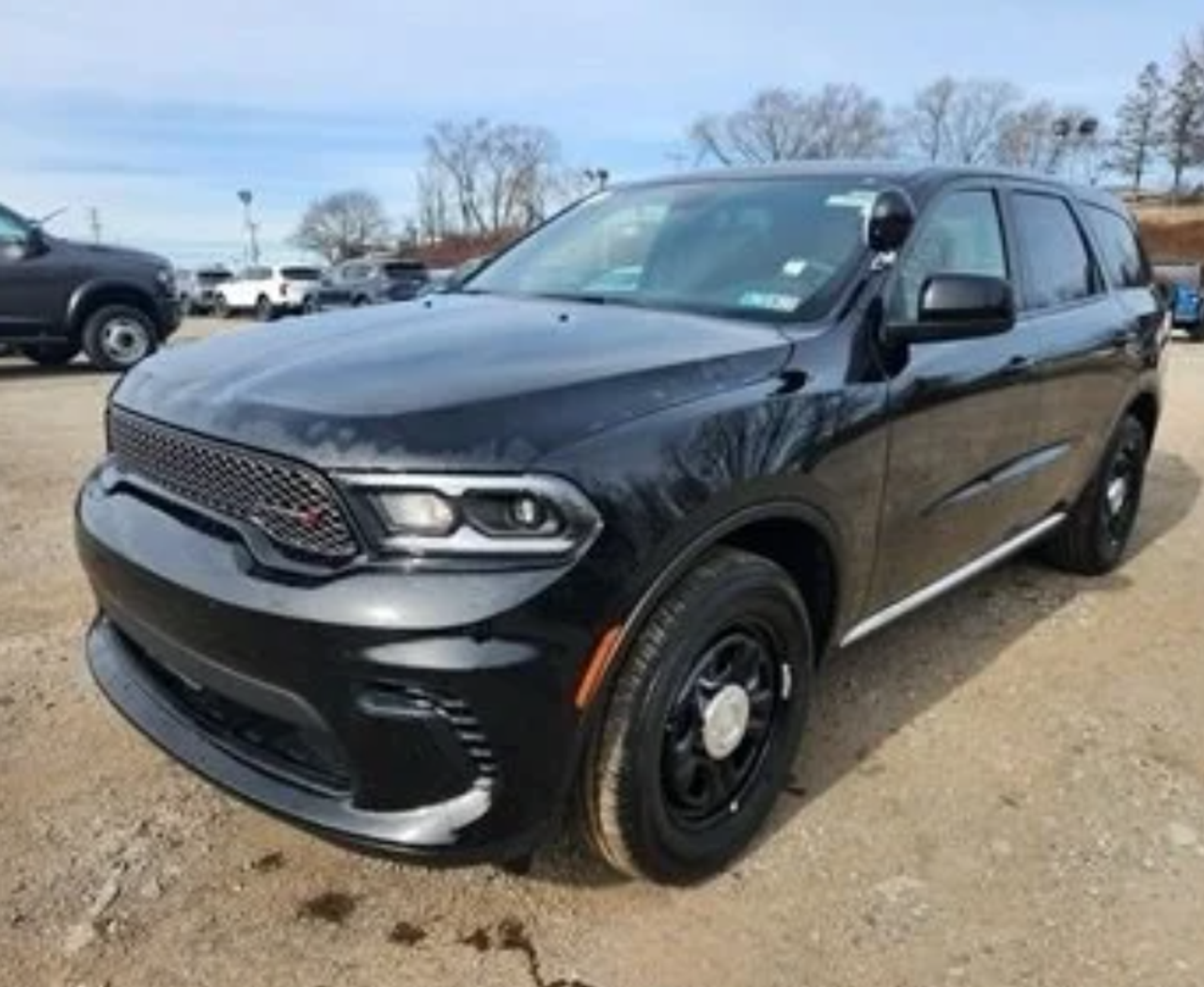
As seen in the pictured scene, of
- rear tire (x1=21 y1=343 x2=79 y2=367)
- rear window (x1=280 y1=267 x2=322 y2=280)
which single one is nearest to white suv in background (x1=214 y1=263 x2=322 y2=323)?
rear window (x1=280 y1=267 x2=322 y2=280)

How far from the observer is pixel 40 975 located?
8.71ft

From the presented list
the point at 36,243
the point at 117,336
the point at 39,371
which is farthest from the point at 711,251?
the point at 39,371

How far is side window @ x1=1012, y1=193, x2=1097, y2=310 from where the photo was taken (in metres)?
→ 4.49

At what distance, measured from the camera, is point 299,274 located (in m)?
38.7

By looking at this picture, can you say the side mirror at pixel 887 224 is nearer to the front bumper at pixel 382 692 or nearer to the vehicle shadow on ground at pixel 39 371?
the front bumper at pixel 382 692

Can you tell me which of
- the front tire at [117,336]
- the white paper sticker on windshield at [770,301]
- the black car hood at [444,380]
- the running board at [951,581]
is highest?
the white paper sticker on windshield at [770,301]

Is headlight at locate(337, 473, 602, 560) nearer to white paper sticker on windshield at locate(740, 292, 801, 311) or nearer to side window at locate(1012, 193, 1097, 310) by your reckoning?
white paper sticker on windshield at locate(740, 292, 801, 311)

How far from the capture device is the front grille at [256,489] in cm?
247

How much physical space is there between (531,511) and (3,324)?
38.0 feet

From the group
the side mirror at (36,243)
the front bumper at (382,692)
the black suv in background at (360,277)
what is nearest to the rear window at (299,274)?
the black suv in background at (360,277)

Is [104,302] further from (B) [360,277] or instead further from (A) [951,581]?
(B) [360,277]

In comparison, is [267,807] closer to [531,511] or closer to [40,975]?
[40,975]

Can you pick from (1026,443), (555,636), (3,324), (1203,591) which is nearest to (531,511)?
(555,636)

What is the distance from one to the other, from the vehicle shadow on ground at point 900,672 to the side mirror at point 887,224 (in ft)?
4.85
